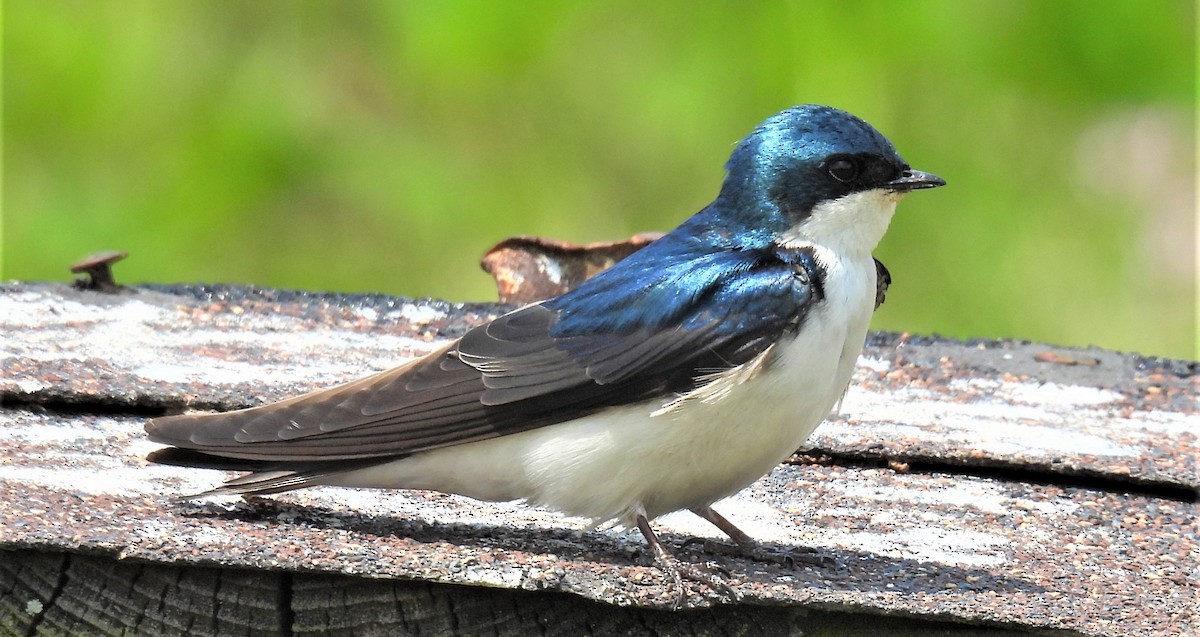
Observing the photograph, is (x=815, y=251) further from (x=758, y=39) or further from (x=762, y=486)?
(x=758, y=39)

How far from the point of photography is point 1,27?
24.7 ft

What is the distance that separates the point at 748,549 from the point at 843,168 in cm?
68

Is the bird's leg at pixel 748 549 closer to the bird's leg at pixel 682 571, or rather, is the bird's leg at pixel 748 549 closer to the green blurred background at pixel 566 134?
the bird's leg at pixel 682 571

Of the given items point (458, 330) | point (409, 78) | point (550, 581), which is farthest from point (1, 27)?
point (550, 581)

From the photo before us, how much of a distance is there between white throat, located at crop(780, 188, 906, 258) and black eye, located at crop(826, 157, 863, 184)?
0.10ft

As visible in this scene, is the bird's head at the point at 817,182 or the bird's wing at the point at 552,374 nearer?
the bird's wing at the point at 552,374

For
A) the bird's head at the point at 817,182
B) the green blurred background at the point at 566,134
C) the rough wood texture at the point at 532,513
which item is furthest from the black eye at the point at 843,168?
the green blurred background at the point at 566,134

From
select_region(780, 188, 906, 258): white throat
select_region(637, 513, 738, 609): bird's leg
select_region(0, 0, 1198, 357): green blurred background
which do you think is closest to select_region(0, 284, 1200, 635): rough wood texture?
select_region(637, 513, 738, 609): bird's leg

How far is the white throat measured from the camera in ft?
10.0

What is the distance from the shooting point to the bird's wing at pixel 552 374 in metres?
2.87

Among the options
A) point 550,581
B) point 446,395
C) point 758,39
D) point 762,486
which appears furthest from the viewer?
point 758,39

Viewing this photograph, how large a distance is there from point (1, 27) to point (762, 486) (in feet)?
17.3

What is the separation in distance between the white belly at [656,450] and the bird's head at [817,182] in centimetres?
17

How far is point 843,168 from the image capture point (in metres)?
3.07
